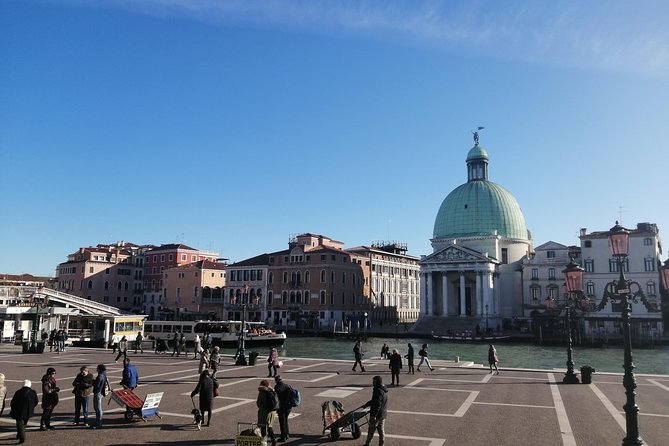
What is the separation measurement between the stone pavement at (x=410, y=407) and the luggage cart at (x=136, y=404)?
26cm

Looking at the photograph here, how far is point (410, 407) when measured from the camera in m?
18.1

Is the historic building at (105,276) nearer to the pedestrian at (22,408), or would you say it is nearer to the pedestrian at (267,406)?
the pedestrian at (22,408)

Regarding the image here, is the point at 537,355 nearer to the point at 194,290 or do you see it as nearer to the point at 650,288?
the point at 650,288

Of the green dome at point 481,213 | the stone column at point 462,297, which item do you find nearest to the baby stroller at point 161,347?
the stone column at point 462,297

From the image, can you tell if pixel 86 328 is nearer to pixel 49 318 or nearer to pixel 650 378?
pixel 49 318

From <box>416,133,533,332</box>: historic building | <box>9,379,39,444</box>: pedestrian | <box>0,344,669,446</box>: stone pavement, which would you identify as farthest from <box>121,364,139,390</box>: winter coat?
<box>416,133,533,332</box>: historic building

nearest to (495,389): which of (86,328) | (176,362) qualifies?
(176,362)

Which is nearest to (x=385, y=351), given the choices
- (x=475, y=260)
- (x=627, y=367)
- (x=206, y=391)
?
(x=206, y=391)

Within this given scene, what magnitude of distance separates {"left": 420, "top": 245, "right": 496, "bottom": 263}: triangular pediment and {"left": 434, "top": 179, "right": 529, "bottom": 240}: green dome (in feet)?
17.9

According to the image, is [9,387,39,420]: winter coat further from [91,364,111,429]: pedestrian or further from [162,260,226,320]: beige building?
[162,260,226,320]: beige building

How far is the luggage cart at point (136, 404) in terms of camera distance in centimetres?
1479

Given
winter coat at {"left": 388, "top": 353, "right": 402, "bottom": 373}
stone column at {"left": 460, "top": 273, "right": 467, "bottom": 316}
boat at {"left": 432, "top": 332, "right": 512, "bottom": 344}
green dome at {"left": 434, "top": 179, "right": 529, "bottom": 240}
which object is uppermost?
green dome at {"left": 434, "top": 179, "right": 529, "bottom": 240}

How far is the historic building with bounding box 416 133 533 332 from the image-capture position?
3366 inches

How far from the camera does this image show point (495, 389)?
22609 millimetres
